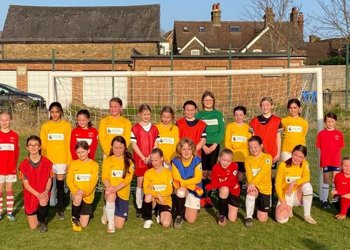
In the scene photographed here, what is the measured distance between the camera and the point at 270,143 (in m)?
5.89

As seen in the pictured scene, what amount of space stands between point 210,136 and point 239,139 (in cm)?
41

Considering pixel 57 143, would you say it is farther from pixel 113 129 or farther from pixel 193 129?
pixel 193 129

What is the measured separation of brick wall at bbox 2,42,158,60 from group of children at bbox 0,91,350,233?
27580 millimetres

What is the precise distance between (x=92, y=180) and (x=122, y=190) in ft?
1.23

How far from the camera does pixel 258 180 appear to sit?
546 centimetres

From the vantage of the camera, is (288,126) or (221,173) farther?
(288,126)

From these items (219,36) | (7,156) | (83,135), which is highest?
(219,36)

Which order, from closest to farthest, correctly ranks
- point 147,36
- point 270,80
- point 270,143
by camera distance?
1. point 270,143
2. point 270,80
3. point 147,36

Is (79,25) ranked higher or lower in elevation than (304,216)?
higher

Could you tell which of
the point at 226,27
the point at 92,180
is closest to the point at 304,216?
the point at 92,180

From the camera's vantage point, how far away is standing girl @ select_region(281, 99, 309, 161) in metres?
5.99

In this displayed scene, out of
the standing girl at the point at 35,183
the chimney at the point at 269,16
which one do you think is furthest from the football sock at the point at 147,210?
the chimney at the point at 269,16

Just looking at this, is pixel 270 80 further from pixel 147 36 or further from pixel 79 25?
pixel 79 25

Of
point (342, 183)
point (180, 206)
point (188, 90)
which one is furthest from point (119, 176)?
point (188, 90)
